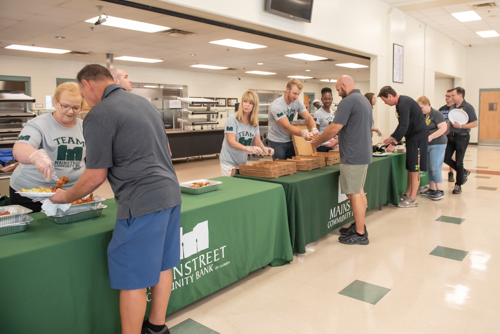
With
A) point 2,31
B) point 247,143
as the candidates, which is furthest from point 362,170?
point 2,31

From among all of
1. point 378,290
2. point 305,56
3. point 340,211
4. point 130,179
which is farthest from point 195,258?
point 305,56

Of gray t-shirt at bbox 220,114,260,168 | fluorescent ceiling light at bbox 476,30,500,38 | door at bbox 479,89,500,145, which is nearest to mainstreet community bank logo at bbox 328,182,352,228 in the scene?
gray t-shirt at bbox 220,114,260,168

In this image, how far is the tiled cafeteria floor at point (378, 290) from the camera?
2.28m

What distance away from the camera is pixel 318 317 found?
2.36m

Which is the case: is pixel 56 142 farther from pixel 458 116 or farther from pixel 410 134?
pixel 458 116

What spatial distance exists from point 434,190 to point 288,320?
13.5 ft

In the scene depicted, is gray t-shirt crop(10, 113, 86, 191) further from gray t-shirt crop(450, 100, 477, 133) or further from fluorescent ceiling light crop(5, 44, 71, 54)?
fluorescent ceiling light crop(5, 44, 71, 54)

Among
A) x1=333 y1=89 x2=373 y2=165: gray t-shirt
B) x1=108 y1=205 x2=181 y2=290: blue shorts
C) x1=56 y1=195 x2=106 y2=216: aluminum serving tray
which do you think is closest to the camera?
x1=108 y1=205 x2=181 y2=290: blue shorts

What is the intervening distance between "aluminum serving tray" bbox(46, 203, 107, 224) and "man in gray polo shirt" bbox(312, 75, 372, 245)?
7.07 ft

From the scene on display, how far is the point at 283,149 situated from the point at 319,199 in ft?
Result: 3.22

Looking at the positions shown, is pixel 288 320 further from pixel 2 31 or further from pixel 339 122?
pixel 2 31

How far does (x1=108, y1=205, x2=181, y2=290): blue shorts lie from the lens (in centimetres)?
176

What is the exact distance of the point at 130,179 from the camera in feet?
5.65

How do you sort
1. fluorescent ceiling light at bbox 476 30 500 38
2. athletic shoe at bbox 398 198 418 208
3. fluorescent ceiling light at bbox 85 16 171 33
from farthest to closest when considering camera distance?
fluorescent ceiling light at bbox 476 30 500 38 → fluorescent ceiling light at bbox 85 16 171 33 → athletic shoe at bbox 398 198 418 208
